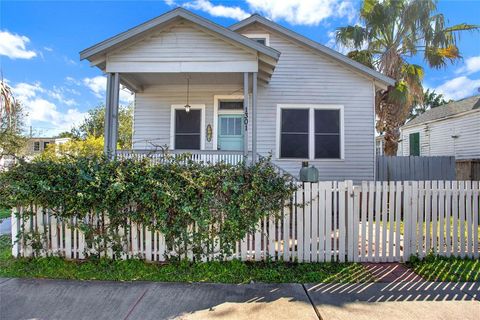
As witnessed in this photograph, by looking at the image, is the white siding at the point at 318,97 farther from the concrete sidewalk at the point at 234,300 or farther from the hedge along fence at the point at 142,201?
the concrete sidewalk at the point at 234,300

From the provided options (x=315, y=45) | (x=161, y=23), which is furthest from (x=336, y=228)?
(x=315, y=45)

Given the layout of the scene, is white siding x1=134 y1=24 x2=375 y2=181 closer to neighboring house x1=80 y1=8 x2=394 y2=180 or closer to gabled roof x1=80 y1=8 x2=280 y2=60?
neighboring house x1=80 y1=8 x2=394 y2=180

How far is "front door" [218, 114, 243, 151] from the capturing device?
31.2 ft

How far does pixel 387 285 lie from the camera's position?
3881 millimetres

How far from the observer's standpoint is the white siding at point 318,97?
30.7 feet

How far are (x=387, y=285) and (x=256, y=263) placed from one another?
1.86m

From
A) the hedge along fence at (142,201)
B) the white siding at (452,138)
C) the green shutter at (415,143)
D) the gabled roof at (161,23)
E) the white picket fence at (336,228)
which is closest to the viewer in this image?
the hedge along fence at (142,201)

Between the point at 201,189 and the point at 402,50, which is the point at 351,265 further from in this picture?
the point at 402,50

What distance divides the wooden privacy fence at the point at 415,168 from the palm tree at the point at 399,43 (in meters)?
2.04

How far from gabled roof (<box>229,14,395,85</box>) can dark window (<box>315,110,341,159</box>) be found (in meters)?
1.52

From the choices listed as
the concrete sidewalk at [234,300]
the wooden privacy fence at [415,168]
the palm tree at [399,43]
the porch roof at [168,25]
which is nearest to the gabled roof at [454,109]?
the palm tree at [399,43]

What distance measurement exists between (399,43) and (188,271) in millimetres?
12864

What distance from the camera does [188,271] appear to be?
169 inches

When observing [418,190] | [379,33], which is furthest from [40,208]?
[379,33]
